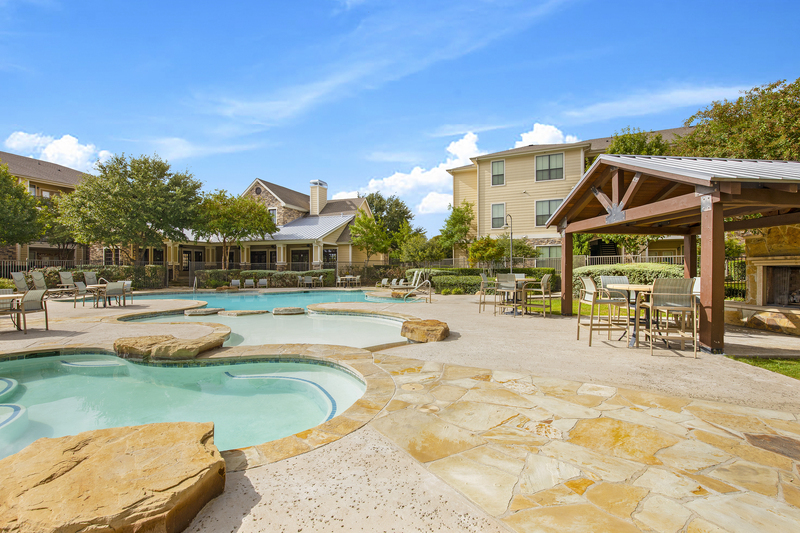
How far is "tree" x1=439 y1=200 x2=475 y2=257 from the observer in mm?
24266

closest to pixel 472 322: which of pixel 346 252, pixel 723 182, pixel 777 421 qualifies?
pixel 723 182

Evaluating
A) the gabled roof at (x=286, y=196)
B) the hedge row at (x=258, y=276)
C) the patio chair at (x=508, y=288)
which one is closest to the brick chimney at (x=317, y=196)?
the gabled roof at (x=286, y=196)

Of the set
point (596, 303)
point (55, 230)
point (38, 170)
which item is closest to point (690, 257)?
point (596, 303)

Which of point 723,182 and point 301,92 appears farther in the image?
point 301,92

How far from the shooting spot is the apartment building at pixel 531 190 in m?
22.2

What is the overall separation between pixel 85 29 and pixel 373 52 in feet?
22.3

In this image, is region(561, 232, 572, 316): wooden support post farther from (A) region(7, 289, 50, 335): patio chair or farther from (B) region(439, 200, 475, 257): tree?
(B) region(439, 200, 475, 257): tree

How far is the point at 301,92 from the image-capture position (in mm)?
11711

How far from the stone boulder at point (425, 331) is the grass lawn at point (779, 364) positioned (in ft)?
13.3

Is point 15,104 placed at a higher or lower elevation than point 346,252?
higher

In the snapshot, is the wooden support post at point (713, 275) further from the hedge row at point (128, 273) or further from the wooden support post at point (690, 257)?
the hedge row at point (128, 273)

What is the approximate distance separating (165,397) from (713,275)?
7.54m

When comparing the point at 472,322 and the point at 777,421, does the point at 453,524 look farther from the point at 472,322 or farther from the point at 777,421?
the point at 472,322

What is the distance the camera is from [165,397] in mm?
4621
